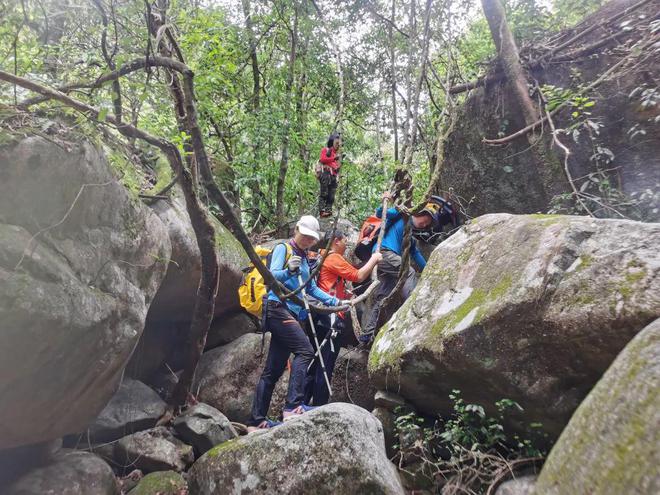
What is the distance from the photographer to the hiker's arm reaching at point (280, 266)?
5562 millimetres

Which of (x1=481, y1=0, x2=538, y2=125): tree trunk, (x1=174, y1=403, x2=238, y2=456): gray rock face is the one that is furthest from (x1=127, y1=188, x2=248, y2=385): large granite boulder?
(x1=481, y1=0, x2=538, y2=125): tree trunk

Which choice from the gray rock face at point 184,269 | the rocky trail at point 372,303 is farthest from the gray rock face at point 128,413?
the gray rock face at point 184,269

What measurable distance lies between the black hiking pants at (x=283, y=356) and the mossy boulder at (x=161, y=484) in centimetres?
105

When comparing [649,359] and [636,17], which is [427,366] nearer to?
[649,359]

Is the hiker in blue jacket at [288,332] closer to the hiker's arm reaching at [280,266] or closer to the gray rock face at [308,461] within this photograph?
the hiker's arm reaching at [280,266]

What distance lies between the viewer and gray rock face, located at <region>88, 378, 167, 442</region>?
5.91 meters

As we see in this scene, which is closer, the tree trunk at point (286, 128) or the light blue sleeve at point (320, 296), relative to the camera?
the light blue sleeve at point (320, 296)

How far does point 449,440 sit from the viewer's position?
4.34 m

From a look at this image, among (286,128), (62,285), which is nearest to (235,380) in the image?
(62,285)

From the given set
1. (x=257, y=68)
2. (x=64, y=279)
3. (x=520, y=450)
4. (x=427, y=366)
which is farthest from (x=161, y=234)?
(x=257, y=68)

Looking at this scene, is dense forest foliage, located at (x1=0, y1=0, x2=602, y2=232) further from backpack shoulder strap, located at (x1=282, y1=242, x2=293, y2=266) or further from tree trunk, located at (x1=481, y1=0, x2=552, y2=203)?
backpack shoulder strap, located at (x1=282, y1=242, x2=293, y2=266)

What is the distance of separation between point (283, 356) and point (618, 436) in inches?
171

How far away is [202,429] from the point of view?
6.10 meters

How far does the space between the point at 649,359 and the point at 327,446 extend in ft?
9.23
